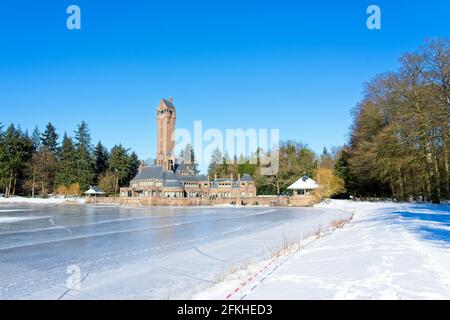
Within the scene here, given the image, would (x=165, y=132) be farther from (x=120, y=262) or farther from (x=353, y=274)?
(x=353, y=274)

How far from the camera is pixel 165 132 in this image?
81.6m

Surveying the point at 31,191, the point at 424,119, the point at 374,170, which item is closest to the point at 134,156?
the point at 31,191

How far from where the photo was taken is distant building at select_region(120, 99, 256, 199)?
2840 inches

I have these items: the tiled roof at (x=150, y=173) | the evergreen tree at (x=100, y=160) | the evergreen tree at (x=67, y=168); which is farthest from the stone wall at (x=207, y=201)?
the evergreen tree at (x=100, y=160)

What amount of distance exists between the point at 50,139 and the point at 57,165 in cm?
1337

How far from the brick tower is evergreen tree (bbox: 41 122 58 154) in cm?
2965

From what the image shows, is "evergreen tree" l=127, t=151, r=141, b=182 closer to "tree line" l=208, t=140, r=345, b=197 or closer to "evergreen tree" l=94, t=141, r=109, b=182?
"evergreen tree" l=94, t=141, r=109, b=182

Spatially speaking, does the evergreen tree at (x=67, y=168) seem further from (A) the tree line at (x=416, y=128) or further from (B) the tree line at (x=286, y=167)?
(A) the tree line at (x=416, y=128)

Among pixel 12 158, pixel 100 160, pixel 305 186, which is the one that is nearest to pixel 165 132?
pixel 100 160
